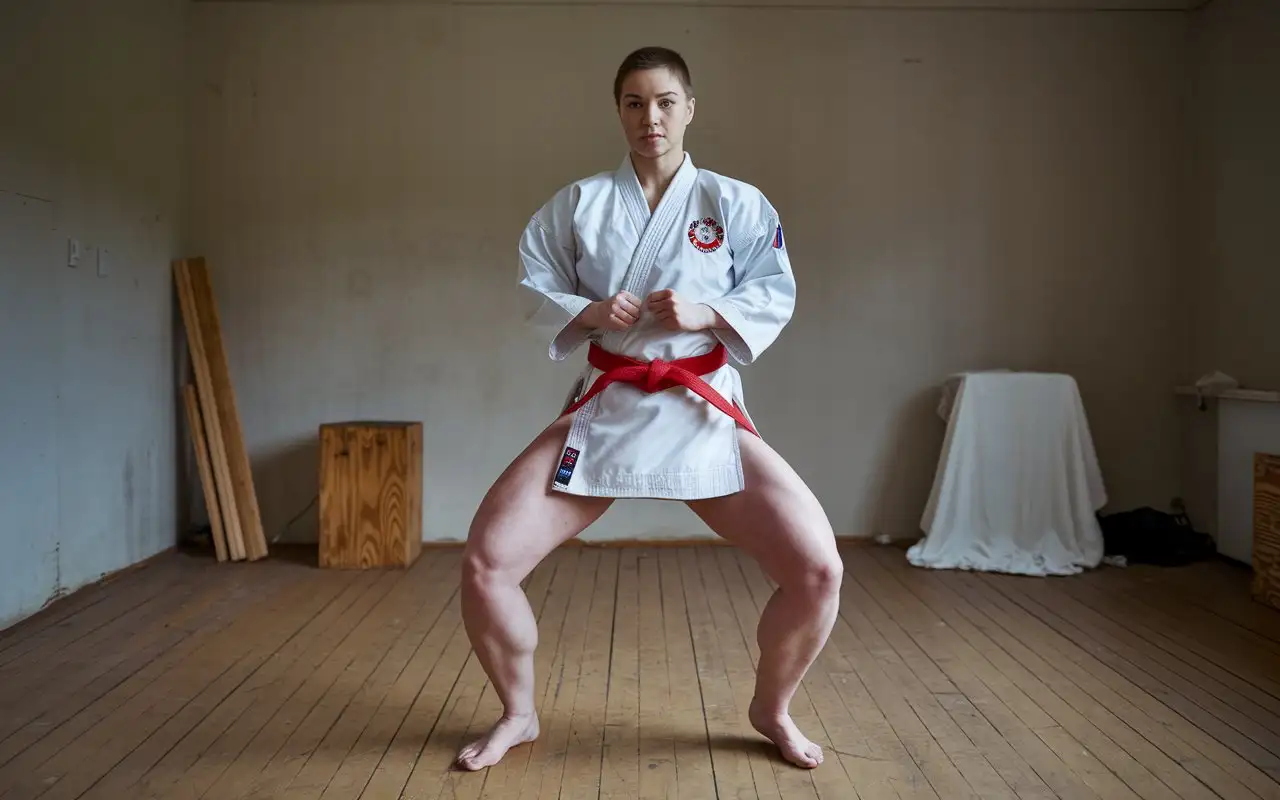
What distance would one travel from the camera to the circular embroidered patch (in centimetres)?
191

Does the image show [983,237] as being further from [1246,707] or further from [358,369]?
[358,369]

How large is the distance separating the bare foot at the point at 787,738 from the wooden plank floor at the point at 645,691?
4 cm

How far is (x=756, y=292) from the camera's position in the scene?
1.90 m

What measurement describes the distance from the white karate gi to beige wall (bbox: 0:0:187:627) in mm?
2104

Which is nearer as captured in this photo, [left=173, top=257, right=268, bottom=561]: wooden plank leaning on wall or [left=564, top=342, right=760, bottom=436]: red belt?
[left=564, top=342, right=760, bottom=436]: red belt

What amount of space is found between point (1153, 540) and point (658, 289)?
10.1 feet

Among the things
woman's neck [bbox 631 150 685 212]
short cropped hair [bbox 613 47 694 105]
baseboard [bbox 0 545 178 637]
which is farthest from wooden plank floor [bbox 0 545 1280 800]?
short cropped hair [bbox 613 47 694 105]

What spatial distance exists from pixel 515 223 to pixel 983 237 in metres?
2.17

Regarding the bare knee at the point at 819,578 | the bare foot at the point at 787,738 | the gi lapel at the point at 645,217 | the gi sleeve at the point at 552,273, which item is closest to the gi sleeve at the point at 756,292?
the gi lapel at the point at 645,217

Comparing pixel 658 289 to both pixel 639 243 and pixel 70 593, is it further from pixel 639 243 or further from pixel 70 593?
pixel 70 593

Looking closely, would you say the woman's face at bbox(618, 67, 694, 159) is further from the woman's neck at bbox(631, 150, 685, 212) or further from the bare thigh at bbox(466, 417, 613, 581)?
the bare thigh at bbox(466, 417, 613, 581)

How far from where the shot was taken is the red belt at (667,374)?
1.87 metres

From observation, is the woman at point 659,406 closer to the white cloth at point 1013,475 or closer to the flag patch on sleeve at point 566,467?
the flag patch on sleeve at point 566,467


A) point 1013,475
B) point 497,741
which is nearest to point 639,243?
point 497,741
